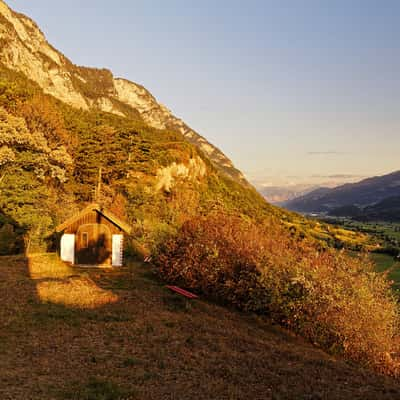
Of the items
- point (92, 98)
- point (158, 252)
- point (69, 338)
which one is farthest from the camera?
point (92, 98)

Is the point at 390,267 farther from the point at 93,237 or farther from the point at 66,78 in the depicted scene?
the point at 66,78

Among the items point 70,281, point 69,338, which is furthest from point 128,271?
point 69,338

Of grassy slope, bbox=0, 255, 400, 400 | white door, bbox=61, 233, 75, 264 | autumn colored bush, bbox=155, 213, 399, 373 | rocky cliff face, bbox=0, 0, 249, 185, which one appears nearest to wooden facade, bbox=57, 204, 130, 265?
white door, bbox=61, 233, 75, 264

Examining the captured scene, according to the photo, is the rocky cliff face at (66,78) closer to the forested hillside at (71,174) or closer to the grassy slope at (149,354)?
the forested hillside at (71,174)

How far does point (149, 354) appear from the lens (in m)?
10.8

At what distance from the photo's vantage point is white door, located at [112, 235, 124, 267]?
28719 mm

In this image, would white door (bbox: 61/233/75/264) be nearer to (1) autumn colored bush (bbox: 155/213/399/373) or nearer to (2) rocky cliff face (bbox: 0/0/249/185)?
(1) autumn colored bush (bbox: 155/213/399/373)

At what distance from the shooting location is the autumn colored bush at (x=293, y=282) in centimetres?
1401

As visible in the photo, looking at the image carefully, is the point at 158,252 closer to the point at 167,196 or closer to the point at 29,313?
the point at 29,313

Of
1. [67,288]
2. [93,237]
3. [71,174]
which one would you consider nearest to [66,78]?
[71,174]

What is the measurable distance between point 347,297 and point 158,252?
42.9 ft

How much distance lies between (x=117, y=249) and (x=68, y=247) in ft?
11.7

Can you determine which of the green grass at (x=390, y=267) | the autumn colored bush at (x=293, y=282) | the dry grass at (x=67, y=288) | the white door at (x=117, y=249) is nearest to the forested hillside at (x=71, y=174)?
the white door at (x=117, y=249)

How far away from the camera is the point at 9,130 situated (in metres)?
33.3
